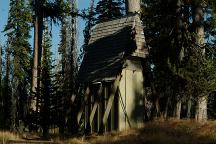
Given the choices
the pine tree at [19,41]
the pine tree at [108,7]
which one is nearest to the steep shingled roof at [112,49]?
the pine tree at [108,7]

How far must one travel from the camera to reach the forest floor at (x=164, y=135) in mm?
13620

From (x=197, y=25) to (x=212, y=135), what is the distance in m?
10.5

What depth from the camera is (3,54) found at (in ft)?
234

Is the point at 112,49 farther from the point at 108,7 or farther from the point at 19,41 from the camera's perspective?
the point at 19,41

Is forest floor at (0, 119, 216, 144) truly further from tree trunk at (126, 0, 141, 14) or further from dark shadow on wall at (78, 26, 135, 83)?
tree trunk at (126, 0, 141, 14)

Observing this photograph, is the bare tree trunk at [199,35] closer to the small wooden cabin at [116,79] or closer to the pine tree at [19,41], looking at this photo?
the small wooden cabin at [116,79]

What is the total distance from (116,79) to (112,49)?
149 centimetres

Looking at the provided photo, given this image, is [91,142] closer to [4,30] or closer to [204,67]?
[204,67]

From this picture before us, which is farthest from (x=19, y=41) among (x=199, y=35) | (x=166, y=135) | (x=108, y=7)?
(x=166, y=135)

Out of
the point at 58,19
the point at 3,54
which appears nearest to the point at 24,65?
the point at 3,54

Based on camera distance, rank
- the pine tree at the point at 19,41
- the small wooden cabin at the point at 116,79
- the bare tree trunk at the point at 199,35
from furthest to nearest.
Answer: the pine tree at the point at 19,41
the bare tree trunk at the point at 199,35
the small wooden cabin at the point at 116,79

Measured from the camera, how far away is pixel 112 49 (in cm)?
1902

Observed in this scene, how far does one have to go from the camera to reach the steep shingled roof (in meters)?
18.5

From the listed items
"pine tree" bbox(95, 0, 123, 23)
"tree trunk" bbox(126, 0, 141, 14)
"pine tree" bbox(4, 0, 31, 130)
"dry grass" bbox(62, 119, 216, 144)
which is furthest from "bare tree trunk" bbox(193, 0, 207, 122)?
"pine tree" bbox(4, 0, 31, 130)
